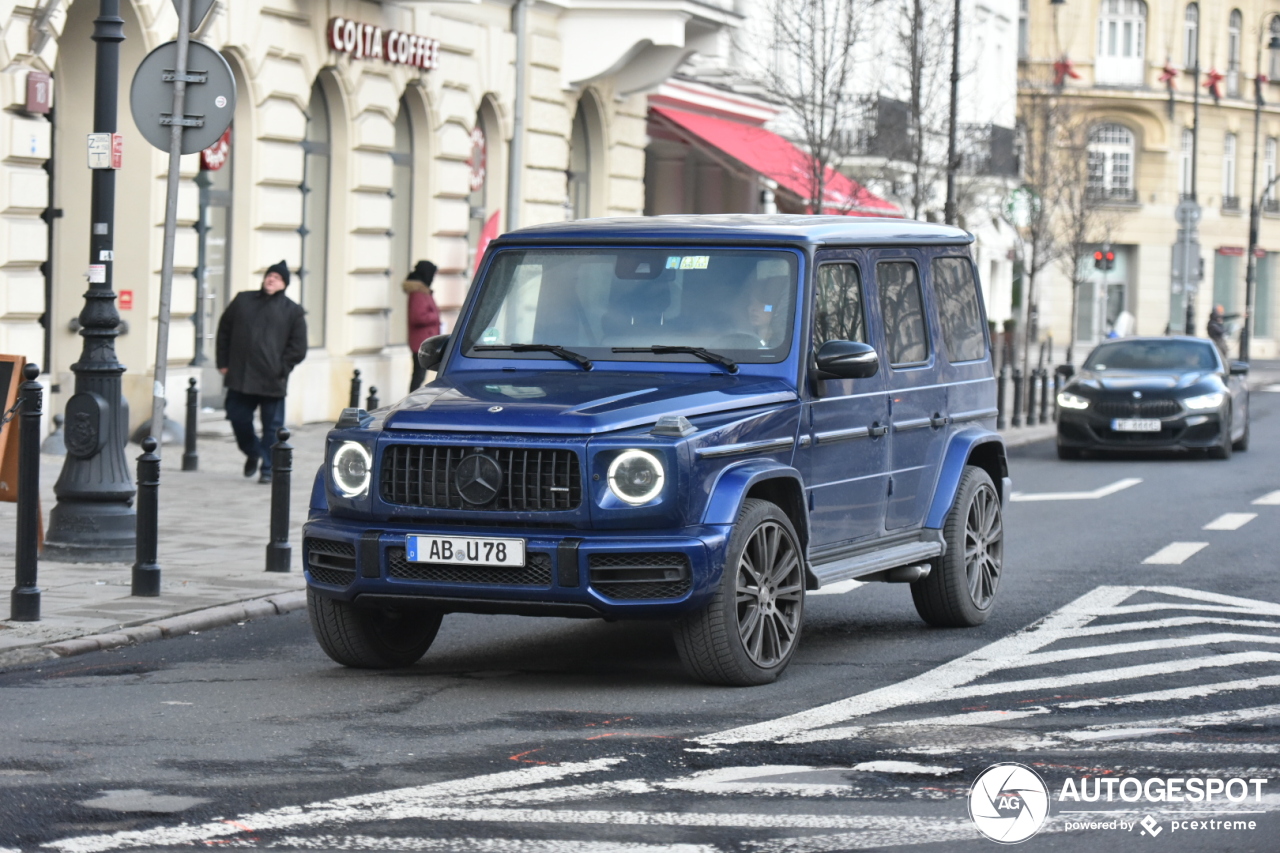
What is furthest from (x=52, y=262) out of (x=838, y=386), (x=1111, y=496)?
(x=838, y=386)

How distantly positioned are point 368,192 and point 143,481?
1442 centimetres

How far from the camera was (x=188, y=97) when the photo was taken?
459 inches

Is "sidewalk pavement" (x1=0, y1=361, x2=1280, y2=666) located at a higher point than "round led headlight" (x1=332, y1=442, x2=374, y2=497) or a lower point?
lower

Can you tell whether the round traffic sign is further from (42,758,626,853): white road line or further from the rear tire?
(42,758,626,853): white road line

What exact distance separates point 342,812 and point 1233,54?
241 ft

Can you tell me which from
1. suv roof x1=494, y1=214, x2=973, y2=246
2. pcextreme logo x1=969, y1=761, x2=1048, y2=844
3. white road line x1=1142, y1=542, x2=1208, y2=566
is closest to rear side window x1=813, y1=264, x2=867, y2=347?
suv roof x1=494, y1=214, x2=973, y2=246

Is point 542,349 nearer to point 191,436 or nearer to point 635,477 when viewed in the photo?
point 635,477

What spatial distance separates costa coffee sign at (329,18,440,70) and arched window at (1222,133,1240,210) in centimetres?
5290

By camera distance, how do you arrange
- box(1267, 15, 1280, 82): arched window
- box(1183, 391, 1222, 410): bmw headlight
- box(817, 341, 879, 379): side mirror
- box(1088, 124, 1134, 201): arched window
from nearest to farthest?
box(817, 341, 879, 379): side mirror → box(1183, 391, 1222, 410): bmw headlight → box(1088, 124, 1134, 201): arched window → box(1267, 15, 1280, 82): arched window

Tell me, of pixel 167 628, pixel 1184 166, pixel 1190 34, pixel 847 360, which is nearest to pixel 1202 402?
pixel 847 360

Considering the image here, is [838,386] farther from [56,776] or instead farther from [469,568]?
[56,776]

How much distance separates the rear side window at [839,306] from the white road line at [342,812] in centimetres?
295

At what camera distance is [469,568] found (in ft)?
26.8

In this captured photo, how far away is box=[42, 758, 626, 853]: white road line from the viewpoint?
18.9 feet
